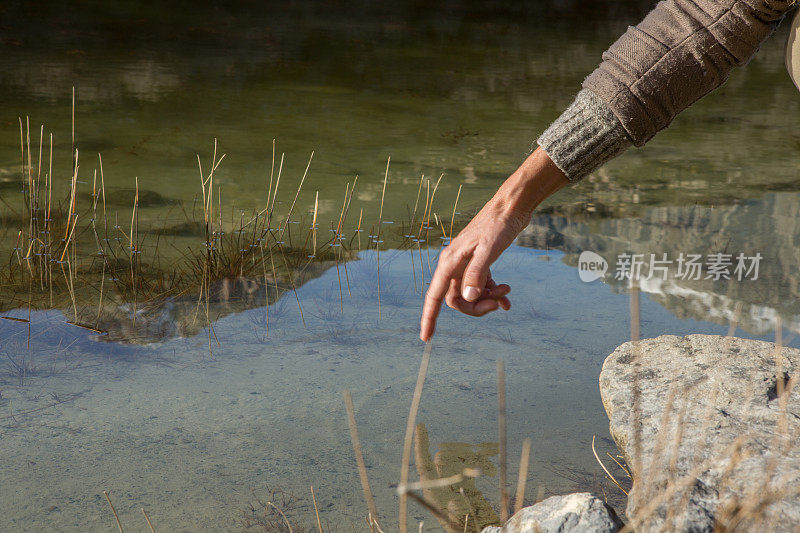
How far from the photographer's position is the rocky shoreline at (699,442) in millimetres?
1295

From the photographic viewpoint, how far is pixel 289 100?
6.59 m

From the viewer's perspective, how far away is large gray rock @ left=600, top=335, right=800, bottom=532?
129 centimetres

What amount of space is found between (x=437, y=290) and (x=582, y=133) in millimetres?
361

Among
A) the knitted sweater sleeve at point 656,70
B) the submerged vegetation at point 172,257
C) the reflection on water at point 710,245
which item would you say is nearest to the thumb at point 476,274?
the knitted sweater sleeve at point 656,70

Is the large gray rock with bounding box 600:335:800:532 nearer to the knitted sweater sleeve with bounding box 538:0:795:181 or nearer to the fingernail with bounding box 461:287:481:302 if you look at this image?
the fingernail with bounding box 461:287:481:302

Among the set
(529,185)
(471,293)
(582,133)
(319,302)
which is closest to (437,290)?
(471,293)

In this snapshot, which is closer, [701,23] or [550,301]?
[701,23]

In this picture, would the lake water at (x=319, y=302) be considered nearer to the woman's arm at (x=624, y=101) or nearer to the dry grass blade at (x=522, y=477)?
the dry grass blade at (x=522, y=477)

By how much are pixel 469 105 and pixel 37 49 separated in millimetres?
4881

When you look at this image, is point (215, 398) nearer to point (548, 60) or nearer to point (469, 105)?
point (469, 105)

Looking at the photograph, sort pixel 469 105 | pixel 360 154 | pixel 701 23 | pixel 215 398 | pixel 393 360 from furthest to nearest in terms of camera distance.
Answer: pixel 469 105 < pixel 360 154 < pixel 393 360 < pixel 215 398 < pixel 701 23

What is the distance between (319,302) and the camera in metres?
2.70

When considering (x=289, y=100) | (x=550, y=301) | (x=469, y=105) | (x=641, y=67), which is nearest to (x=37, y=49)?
(x=289, y=100)

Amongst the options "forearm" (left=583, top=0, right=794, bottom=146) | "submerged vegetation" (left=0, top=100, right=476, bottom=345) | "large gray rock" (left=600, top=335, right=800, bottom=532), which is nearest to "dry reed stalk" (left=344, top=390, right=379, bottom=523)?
"large gray rock" (left=600, top=335, right=800, bottom=532)
